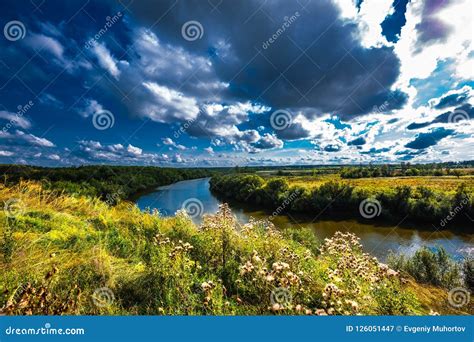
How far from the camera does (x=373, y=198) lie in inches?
1133

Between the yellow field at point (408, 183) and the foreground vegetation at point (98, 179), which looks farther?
the yellow field at point (408, 183)

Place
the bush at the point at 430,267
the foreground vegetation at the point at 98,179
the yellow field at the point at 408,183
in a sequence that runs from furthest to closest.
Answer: the yellow field at the point at 408,183 → the foreground vegetation at the point at 98,179 → the bush at the point at 430,267

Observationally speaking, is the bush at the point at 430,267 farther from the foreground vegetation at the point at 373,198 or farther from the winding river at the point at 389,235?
the foreground vegetation at the point at 373,198

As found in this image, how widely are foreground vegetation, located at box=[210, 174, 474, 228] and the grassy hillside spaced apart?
65.2 ft

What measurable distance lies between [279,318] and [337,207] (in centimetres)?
3093

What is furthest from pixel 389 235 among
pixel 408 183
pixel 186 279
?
pixel 186 279

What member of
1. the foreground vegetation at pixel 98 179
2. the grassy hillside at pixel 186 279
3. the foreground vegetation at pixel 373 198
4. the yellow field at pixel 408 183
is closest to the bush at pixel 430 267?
the grassy hillside at pixel 186 279

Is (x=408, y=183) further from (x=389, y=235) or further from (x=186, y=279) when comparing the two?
(x=186, y=279)

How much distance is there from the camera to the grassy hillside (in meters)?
3.21

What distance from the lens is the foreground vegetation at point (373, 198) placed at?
25531mm

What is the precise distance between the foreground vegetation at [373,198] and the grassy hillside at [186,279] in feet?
65.2

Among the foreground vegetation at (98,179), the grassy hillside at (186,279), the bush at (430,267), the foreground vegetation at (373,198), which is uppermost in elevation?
the foreground vegetation at (98,179)

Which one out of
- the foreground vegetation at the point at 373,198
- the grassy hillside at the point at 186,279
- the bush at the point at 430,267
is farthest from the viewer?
the foreground vegetation at the point at 373,198

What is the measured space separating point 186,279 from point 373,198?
29.3 meters
